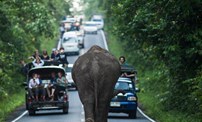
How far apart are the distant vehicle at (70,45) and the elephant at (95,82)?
188 feet

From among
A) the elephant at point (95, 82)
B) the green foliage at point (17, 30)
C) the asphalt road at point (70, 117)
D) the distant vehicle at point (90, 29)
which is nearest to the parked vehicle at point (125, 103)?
the asphalt road at point (70, 117)

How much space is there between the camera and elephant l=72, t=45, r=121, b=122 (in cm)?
1941

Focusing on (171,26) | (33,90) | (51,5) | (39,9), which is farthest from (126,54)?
(171,26)

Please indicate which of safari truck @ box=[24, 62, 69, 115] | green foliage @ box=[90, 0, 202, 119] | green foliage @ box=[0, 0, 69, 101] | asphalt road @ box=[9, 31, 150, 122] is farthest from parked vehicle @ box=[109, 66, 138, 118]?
green foliage @ box=[0, 0, 69, 101]

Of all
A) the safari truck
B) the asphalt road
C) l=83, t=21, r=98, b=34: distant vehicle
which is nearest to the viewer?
the asphalt road

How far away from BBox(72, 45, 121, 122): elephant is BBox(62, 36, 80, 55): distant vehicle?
57401 millimetres

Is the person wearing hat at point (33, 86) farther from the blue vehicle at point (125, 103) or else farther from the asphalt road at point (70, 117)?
the blue vehicle at point (125, 103)

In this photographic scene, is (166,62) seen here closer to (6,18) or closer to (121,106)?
(121,106)

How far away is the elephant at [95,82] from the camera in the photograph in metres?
19.4

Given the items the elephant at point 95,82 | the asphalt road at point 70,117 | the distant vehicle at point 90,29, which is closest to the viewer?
the elephant at point 95,82

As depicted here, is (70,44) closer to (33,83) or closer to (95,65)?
(33,83)

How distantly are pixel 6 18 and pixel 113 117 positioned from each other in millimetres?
11770

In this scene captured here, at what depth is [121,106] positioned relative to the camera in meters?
29.6

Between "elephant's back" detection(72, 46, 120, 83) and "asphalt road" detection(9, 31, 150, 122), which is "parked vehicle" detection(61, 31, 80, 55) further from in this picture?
"elephant's back" detection(72, 46, 120, 83)
